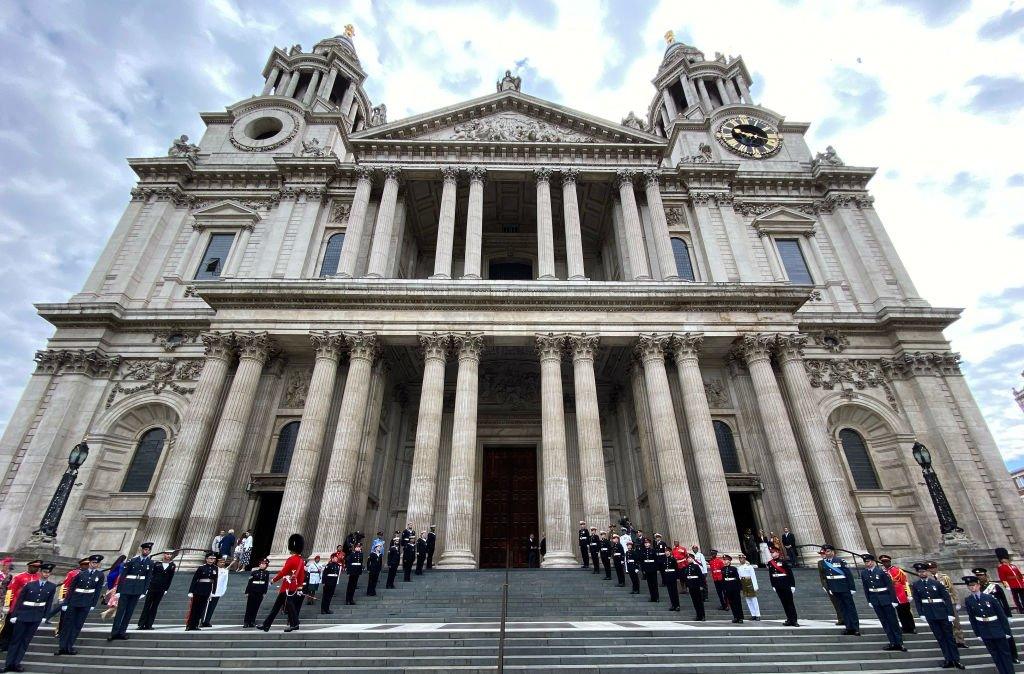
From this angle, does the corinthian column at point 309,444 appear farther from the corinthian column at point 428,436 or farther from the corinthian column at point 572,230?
the corinthian column at point 572,230

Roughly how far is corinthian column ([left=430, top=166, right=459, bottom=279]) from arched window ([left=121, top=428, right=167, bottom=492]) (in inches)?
532

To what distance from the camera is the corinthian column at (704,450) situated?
16.8m

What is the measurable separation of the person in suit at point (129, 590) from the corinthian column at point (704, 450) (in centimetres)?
1558

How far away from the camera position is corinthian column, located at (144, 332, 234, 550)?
16531 millimetres

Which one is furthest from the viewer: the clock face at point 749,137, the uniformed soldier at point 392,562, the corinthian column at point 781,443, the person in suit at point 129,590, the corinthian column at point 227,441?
the clock face at point 749,137

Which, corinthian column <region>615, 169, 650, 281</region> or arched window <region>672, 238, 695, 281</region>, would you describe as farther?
arched window <region>672, 238, 695, 281</region>

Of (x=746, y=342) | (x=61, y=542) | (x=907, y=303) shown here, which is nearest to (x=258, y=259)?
(x=61, y=542)

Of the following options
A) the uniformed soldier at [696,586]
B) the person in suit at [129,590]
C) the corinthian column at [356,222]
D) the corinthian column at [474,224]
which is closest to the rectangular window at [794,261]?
the corinthian column at [474,224]

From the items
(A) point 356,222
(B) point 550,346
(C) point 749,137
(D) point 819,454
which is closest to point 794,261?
(C) point 749,137

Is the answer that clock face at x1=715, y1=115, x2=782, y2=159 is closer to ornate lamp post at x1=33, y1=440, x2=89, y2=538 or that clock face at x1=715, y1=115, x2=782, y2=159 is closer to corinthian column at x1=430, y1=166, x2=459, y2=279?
corinthian column at x1=430, y1=166, x2=459, y2=279

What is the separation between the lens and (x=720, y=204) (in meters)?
26.6

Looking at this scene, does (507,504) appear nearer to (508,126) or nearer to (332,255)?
(332,255)

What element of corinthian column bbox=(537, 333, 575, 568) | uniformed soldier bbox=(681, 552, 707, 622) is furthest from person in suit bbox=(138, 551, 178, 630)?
uniformed soldier bbox=(681, 552, 707, 622)

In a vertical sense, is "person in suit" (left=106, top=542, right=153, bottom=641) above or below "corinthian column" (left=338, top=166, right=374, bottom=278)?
below
